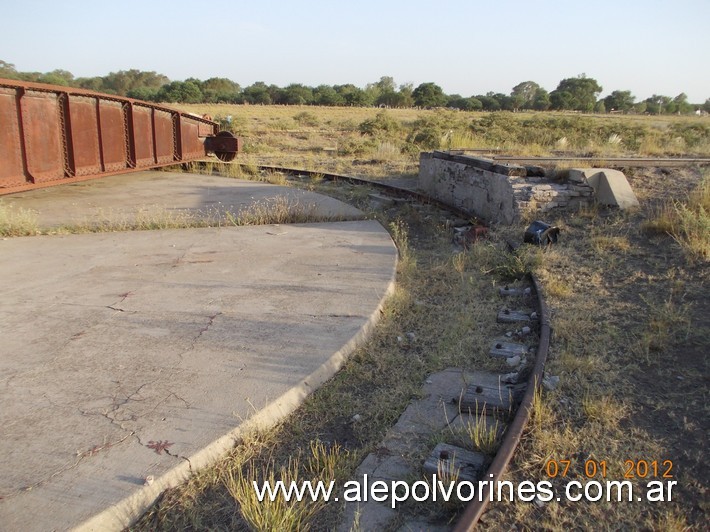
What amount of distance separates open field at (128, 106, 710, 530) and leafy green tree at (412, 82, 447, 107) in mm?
63312

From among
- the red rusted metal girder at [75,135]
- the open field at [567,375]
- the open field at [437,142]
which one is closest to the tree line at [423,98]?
the open field at [437,142]

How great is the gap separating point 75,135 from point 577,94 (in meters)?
70.9

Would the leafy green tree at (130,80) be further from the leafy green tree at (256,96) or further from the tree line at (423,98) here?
the leafy green tree at (256,96)

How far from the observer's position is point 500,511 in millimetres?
2711

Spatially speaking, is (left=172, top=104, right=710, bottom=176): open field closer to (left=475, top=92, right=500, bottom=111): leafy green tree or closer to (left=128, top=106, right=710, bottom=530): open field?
(left=128, top=106, right=710, bottom=530): open field

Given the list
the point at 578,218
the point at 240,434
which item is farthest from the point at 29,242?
the point at 578,218

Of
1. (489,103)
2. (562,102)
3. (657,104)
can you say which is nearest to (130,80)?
(489,103)

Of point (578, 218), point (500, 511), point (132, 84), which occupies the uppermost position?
point (132, 84)

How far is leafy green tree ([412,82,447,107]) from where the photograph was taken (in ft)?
226

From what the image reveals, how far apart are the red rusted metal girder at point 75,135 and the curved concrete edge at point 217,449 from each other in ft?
19.5

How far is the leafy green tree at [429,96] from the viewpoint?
68938 millimetres

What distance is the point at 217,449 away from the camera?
3158 mm

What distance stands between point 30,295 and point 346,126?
29.1 m

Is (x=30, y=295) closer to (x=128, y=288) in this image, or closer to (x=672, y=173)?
(x=128, y=288)
